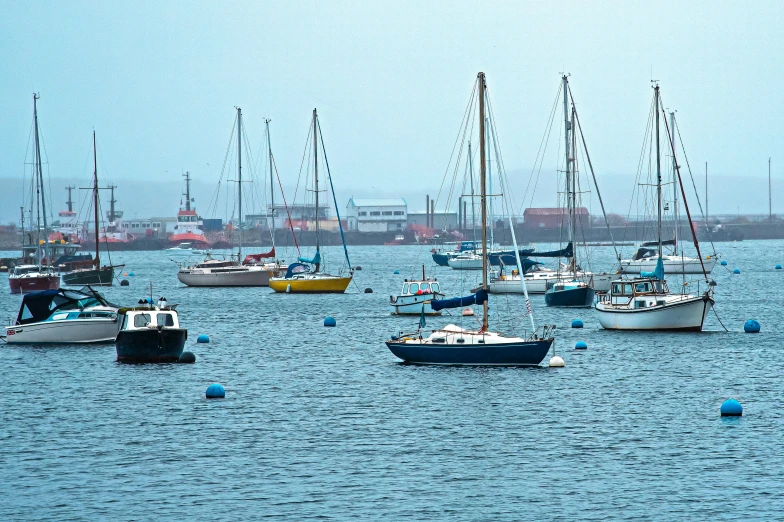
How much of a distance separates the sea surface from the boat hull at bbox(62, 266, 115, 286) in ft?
199

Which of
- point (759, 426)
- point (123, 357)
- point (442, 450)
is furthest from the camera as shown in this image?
point (123, 357)

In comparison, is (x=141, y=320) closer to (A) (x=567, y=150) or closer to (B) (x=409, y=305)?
(B) (x=409, y=305)

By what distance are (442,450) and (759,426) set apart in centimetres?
1069

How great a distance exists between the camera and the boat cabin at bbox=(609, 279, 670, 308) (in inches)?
2425

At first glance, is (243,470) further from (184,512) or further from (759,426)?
(759,426)

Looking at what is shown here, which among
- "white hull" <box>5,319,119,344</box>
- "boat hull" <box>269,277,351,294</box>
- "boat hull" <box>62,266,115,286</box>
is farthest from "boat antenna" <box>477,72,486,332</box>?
"boat hull" <box>62,266,115,286</box>

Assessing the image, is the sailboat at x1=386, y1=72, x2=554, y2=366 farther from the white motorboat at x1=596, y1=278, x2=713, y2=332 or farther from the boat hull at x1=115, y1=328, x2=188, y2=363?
the white motorboat at x1=596, y1=278, x2=713, y2=332

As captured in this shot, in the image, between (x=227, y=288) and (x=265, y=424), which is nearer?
(x=265, y=424)

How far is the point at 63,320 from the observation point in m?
58.4

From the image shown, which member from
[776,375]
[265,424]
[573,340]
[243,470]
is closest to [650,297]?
[573,340]

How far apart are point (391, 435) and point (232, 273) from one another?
8075 centimetres

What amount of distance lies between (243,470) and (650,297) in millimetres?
35796

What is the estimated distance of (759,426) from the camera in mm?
36250

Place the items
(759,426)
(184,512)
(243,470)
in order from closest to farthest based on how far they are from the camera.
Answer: (184,512) < (243,470) < (759,426)
